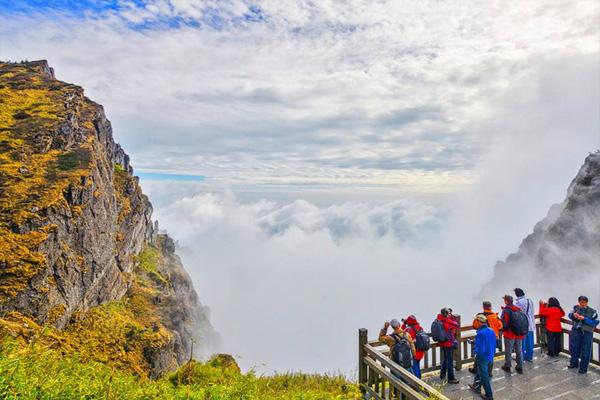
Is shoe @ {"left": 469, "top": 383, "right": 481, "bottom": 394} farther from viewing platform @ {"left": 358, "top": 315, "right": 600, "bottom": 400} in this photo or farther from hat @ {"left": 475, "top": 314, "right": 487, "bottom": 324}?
hat @ {"left": 475, "top": 314, "right": 487, "bottom": 324}

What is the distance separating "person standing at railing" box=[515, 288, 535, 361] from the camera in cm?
1037

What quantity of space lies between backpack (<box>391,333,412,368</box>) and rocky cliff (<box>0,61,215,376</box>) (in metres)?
5.27

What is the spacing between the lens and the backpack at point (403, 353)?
871 centimetres

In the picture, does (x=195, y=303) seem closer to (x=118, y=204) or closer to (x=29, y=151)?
(x=118, y=204)

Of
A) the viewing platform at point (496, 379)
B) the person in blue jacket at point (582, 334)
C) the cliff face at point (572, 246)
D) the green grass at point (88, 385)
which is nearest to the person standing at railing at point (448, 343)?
the viewing platform at point (496, 379)

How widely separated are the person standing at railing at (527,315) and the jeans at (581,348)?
104 cm

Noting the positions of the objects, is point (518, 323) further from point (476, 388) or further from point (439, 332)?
point (439, 332)

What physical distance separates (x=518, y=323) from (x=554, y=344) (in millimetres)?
2812

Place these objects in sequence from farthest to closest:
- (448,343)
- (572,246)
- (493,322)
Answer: (572,246) < (448,343) < (493,322)

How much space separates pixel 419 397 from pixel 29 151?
848 inches

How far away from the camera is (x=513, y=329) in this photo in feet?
31.8

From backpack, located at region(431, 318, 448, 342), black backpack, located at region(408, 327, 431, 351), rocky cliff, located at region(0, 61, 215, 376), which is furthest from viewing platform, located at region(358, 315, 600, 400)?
rocky cliff, located at region(0, 61, 215, 376)

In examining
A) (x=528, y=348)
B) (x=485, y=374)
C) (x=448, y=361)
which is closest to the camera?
(x=485, y=374)

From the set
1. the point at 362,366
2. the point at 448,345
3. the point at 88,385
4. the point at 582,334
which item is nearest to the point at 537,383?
the point at 582,334
